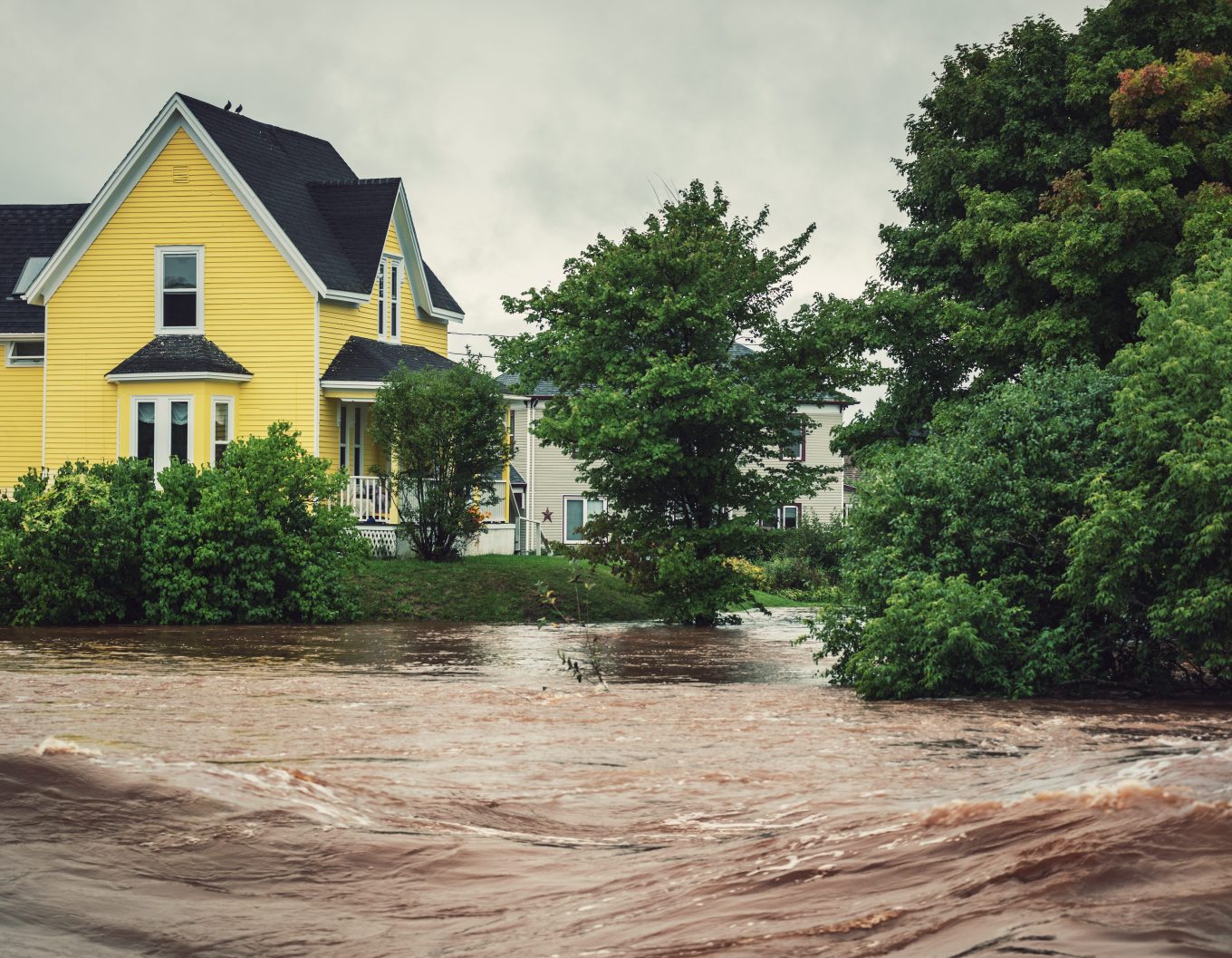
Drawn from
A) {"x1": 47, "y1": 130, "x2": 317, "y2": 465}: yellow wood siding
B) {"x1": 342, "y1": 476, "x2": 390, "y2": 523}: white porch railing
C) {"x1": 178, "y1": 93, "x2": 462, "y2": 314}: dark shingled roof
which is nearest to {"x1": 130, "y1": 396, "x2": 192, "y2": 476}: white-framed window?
{"x1": 47, "y1": 130, "x2": 317, "y2": 465}: yellow wood siding

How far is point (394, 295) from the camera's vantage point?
3725cm

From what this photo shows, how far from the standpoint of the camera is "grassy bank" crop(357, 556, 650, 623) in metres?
28.7

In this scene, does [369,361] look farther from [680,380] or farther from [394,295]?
[680,380]

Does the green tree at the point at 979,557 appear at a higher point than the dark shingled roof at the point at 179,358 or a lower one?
lower

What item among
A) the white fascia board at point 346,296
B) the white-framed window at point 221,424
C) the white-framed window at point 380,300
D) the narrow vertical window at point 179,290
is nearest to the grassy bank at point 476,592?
the white-framed window at point 221,424

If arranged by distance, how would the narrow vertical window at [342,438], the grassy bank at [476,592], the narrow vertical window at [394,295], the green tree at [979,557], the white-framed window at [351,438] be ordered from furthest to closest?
the narrow vertical window at [394,295] → the white-framed window at [351,438] → the narrow vertical window at [342,438] → the grassy bank at [476,592] → the green tree at [979,557]

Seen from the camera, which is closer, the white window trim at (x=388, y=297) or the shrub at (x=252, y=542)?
the shrub at (x=252, y=542)

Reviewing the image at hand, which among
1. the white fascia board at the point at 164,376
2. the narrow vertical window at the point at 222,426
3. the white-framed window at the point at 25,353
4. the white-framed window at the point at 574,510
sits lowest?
the white-framed window at the point at 574,510

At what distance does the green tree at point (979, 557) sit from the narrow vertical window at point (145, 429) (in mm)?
19990

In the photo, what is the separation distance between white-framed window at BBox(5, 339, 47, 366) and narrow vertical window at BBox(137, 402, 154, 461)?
4740 millimetres

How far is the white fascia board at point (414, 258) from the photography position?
36.6 metres

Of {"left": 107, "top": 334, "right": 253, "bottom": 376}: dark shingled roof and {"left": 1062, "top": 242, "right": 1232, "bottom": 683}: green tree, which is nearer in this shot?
{"left": 1062, "top": 242, "right": 1232, "bottom": 683}: green tree

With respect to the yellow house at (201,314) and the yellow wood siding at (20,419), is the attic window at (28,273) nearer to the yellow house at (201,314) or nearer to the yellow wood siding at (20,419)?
the yellow house at (201,314)

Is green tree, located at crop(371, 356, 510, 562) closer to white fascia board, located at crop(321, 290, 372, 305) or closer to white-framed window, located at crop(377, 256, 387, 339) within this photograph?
white fascia board, located at crop(321, 290, 372, 305)
